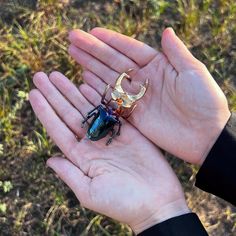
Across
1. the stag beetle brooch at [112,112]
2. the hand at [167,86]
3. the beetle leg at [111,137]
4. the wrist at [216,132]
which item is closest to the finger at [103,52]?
the hand at [167,86]

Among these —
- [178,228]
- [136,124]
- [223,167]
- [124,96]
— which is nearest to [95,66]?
[124,96]

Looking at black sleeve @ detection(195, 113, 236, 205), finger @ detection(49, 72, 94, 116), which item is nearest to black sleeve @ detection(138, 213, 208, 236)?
black sleeve @ detection(195, 113, 236, 205)

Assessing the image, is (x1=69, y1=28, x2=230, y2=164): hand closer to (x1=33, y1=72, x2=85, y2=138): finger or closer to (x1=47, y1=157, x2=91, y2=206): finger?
(x1=33, y1=72, x2=85, y2=138): finger

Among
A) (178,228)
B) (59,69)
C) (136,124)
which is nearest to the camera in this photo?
(178,228)

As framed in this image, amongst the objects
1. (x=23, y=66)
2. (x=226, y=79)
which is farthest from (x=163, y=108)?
(x=23, y=66)

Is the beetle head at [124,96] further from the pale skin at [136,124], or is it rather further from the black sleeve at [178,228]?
the black sleeve at [178,228]

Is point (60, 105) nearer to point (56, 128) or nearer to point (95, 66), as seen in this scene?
point (56, 128)

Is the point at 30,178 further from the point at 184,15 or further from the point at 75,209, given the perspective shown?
the point at 184,15
